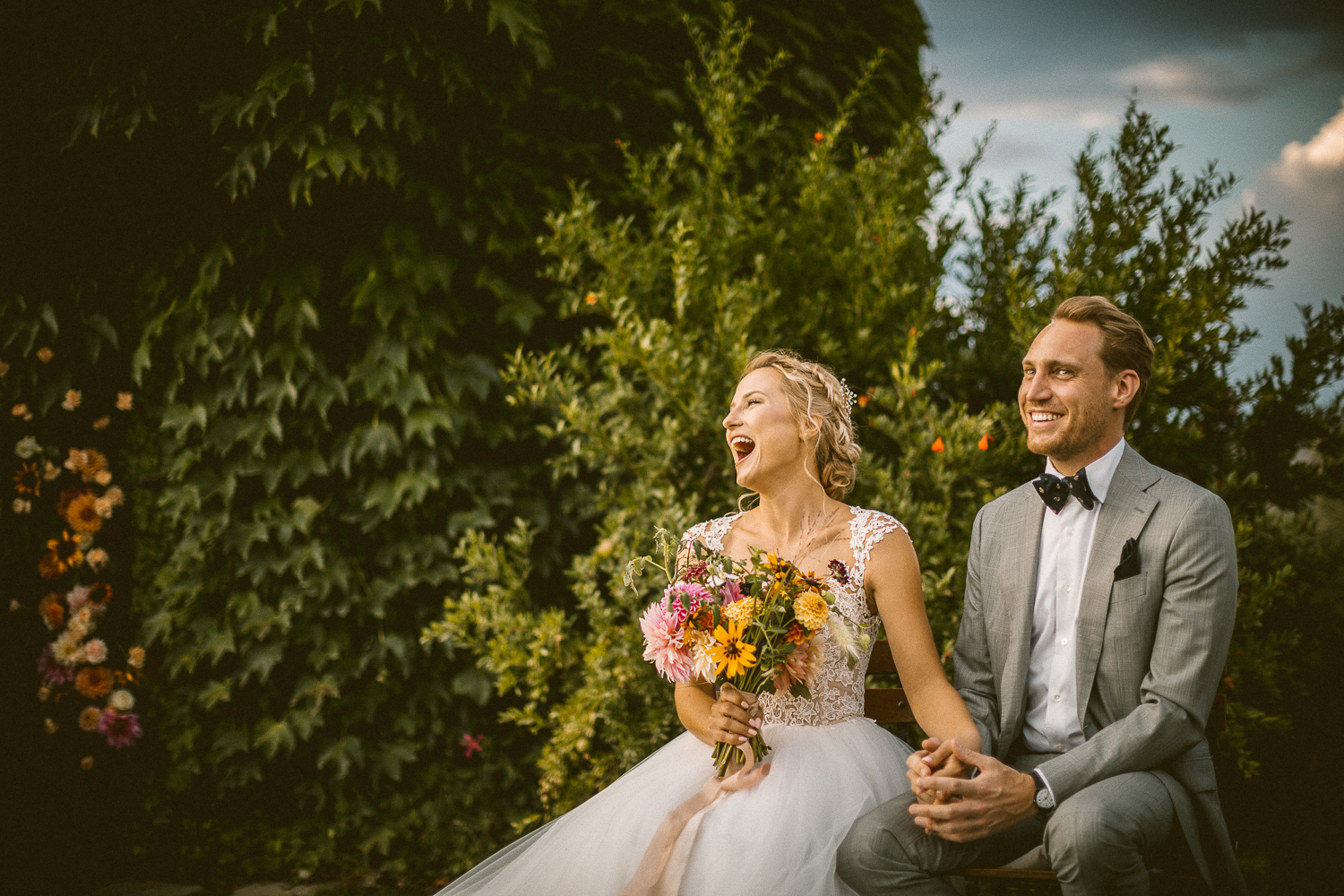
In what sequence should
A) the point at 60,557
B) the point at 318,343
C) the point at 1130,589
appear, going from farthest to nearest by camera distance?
the point at 60,557 → the point at 318,343 → the point at 1130,589

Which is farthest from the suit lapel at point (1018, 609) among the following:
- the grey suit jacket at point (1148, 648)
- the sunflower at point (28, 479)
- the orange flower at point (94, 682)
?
the sunflower at point (28, 479)

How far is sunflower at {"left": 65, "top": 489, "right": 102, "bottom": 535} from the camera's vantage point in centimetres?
423

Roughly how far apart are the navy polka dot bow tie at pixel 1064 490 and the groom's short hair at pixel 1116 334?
12.3 inches

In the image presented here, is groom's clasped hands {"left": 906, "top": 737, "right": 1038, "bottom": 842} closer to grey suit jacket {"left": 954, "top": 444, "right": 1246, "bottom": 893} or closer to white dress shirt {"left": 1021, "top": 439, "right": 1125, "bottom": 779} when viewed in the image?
grey suit jacket {"left": 954, "top": 444, "right": 1246, "bottom": 893}

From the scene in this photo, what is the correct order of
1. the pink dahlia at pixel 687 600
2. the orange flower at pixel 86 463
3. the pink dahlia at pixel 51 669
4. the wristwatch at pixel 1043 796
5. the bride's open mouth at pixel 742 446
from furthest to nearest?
the orange flower at pixel 86 463 < the pink dahlia at pixel 51 669 < the bride's open mouth at pixel 742 446 < the pink dahlia at pixel 687 600 < the wristwatch at pixel 1043 796

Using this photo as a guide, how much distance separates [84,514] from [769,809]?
12.5ft

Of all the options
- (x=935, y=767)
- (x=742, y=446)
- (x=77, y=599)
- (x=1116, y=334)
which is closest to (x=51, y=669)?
(x=77, y=599)

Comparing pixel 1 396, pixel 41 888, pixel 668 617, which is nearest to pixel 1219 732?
pixel 668 617

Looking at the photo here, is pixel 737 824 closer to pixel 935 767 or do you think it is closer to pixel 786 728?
pixel 786 728

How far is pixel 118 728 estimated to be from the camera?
4141mm

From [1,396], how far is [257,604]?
5.43ft

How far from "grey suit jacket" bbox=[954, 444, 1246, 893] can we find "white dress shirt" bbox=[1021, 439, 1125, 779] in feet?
0.11

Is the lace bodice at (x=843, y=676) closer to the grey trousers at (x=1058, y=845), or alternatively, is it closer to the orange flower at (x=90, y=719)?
the grey trousers at (x=1058, y=845)

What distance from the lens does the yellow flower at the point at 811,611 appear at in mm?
2166
